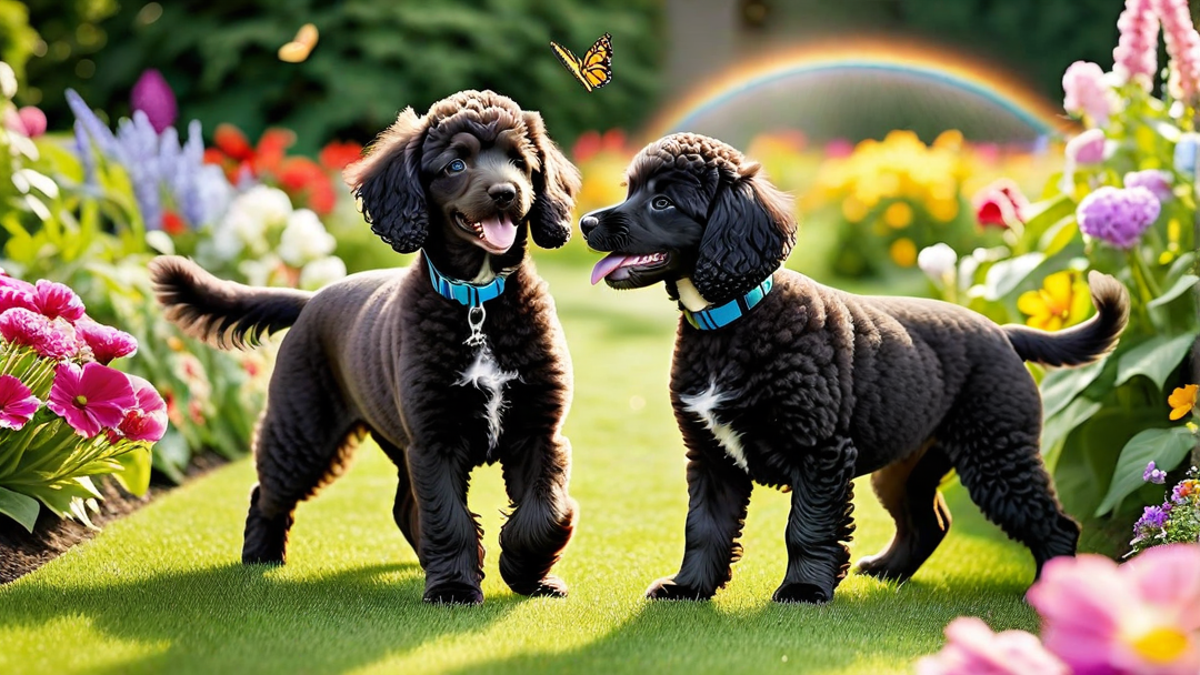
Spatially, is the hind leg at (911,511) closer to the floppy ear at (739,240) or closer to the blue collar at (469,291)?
the floppy ear at (739,240)

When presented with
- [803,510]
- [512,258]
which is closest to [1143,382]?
[803,510]

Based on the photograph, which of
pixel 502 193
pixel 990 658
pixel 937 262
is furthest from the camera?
pixel 937 262

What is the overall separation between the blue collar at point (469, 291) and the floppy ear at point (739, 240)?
0.64 metres

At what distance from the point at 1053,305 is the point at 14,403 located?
3950 millimetres

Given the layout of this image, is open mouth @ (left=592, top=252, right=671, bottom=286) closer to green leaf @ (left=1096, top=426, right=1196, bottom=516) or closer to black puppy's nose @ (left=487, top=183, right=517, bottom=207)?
black puppy's nose @ (left=487, top=183, right=517, bottom=207)

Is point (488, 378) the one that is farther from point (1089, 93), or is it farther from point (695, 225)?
point (1089, 93)

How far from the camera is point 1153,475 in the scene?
449 centimetres

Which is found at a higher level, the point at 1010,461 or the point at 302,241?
the point at 1010,461

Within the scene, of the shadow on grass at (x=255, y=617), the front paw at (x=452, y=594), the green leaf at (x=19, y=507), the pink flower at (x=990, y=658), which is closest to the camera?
the pink flower at (x=990, y=658)

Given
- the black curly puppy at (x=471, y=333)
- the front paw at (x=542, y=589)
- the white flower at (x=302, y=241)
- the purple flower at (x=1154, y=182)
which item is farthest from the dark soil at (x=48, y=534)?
the purple flower at (x=1154, y=182)

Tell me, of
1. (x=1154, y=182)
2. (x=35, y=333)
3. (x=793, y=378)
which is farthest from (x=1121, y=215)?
(x=35, y=333)

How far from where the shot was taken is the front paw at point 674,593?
4289 millimetres

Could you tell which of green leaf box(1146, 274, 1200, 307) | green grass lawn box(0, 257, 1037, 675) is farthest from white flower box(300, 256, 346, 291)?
green leaf box(1146, 274, 1200, 307)

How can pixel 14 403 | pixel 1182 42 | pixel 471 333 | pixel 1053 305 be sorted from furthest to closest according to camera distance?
pixel 1053 305, pixel 1182 42, pixel 14 403, pixel 471 333
